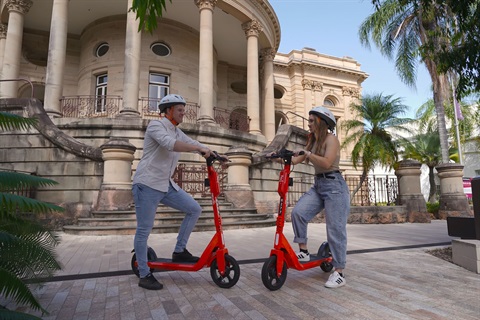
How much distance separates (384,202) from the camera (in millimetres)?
13984

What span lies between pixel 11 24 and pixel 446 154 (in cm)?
2326

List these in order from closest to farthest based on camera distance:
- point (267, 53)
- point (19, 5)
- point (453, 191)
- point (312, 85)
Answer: point (453, 191), point (19, 5), point (267, 53), point (312, 85)

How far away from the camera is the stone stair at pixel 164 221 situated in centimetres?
786

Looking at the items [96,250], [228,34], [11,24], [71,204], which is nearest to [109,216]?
[71,204]

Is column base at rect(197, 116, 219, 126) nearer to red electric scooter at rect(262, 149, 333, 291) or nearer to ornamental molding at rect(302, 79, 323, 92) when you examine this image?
red electric scooter at rect(262, 149, 333, 291)

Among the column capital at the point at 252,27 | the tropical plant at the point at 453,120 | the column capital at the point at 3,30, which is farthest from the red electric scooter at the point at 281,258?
the tropical plant at the point at 453,120

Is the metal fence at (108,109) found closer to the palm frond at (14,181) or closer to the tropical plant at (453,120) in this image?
the palm frond at (14,181)

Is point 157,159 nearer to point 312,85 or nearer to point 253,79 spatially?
point 253,79

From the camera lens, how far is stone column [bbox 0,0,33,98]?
15.4 metres

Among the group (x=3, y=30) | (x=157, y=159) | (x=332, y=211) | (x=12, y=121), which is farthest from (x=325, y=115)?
(x=3, y=30)

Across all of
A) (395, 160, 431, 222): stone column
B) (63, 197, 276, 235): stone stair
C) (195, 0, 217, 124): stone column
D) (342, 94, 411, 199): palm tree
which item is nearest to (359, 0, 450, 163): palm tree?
(342, 94, 411, 199): palm tree

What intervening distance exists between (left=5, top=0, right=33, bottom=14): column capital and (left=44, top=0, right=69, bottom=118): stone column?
2904mm

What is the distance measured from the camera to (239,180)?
34.7 ft

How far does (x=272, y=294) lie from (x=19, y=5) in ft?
64.3
